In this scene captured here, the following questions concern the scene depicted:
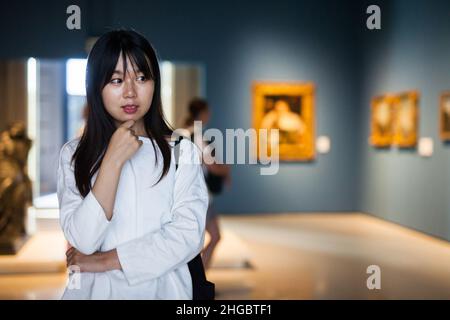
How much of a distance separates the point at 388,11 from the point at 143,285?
11.1m

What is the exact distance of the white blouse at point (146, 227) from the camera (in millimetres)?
1415

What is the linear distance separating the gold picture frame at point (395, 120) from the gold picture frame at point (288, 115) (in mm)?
1301

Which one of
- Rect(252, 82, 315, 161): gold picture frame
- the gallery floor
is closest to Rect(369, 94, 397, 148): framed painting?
Rect(252, 82, 315, 161): gold picture frame

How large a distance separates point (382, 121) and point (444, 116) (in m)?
2.51

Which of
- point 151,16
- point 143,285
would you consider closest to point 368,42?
point 151,16

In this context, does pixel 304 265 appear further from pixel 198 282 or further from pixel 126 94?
pixel 126 94

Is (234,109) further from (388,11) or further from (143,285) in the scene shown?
(143,285)

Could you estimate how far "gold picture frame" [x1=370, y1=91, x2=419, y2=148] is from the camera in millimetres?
10617

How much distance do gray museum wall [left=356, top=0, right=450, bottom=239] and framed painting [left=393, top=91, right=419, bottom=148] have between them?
0.45 feet

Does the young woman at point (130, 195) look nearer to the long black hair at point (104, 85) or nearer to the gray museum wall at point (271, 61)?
the long black hair at point (104, 85)

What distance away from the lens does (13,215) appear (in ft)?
26.1

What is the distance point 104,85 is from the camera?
1.46 meters

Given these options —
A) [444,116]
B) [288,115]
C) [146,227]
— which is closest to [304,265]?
[444,116]

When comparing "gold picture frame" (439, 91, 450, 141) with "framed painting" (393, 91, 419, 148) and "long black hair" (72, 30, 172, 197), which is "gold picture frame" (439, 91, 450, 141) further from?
"long black hair" (72, 30, 172, 197)
